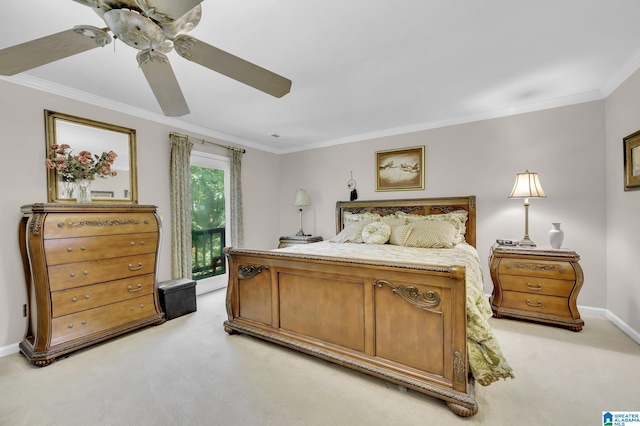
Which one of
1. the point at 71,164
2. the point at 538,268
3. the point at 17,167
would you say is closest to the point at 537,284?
the point at 538,268

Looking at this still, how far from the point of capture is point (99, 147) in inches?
117

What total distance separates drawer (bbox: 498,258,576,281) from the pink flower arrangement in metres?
4.26

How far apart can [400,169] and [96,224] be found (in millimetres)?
3726

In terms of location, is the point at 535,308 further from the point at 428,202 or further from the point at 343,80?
the point at 343,80

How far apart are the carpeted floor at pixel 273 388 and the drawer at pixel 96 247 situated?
0.84 metres

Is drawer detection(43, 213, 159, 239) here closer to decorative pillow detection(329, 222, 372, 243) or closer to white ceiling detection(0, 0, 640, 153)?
white ceiling detection(0, 0, 640, 153)

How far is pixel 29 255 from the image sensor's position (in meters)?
2.28

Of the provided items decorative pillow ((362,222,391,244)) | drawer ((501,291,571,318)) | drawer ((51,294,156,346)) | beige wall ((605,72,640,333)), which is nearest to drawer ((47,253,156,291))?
drawer ((51,294,156,346))

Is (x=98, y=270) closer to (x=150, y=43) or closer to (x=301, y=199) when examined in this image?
(x=150, y=43)

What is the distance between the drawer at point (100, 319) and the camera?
7.66 feet

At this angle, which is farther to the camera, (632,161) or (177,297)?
(177,297)

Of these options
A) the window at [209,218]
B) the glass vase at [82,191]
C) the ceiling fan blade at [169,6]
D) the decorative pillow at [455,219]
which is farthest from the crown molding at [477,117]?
the ceiling fan blade at [169,6]

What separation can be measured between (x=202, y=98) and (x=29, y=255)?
2073mm

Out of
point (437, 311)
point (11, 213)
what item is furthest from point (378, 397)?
point (11, 213)
